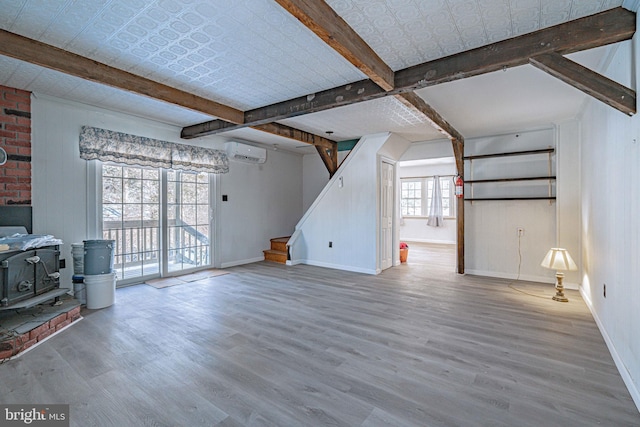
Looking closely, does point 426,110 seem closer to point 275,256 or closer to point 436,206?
point 275,256

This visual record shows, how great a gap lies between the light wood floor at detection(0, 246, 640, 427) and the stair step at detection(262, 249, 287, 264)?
2525mm

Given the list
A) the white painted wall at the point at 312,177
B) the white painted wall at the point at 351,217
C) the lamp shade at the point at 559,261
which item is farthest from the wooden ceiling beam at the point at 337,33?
the white painted wall at the point at 312,177

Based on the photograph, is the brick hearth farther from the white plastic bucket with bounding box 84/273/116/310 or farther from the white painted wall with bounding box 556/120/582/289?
the white painted wall with bounding box 556/120/582/289

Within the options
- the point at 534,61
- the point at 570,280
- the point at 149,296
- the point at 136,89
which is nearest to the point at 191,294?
the point at 149,296

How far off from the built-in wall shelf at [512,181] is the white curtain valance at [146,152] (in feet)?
15.6

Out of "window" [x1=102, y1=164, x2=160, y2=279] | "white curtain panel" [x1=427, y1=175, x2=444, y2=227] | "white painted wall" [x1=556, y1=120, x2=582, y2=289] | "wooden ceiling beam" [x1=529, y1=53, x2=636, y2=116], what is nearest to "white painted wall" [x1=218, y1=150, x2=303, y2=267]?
"window" [x1=102, y1=164, x2=160, y2=279]

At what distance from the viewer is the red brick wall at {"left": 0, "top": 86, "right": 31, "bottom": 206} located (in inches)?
133

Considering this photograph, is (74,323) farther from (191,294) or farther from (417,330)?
(417,330)

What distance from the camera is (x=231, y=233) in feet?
Result: 20.2

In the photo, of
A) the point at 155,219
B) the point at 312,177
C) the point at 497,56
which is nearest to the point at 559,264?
the point at 497,56

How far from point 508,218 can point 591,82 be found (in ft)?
11.5

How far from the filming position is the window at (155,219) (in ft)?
14.7

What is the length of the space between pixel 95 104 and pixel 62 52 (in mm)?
1662

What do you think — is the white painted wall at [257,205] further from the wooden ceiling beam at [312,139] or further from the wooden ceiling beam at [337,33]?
the wooden ceiling beam at [337,33]
